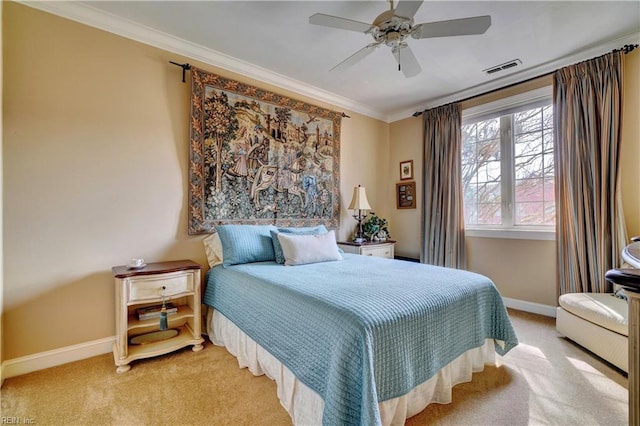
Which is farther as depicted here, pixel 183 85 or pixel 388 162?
pixel 388 162

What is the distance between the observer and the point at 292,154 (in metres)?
3.45

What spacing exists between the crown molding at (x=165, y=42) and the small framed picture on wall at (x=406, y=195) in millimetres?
1756

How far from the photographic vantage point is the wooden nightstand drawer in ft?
6.89

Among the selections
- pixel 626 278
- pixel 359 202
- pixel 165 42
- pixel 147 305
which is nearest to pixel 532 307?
pixel 359 202

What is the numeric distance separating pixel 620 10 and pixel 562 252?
2073 millimetres

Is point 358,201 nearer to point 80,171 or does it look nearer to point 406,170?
point 406,170

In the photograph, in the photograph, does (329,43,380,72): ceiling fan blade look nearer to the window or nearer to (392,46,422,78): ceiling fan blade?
(392,46,422,78): ceiling fan blade

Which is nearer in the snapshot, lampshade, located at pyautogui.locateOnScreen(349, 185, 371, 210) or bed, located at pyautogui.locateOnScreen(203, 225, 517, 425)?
bed, located at pyautogui.locateOnScreen(203, 225, 517, 425)

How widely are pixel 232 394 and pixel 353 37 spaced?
9.64 feet

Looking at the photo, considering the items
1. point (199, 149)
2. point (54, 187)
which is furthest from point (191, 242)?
point (54, 187)

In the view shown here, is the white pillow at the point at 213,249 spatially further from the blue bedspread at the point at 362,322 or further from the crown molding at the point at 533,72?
the crown molding at the point at 533,72

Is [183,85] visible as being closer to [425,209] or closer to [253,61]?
[253,61]

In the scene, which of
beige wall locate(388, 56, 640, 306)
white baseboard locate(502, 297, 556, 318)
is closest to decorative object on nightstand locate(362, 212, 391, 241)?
beige wall locate(388, 56, 640, 306)

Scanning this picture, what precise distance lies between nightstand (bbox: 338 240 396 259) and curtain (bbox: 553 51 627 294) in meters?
1.83
